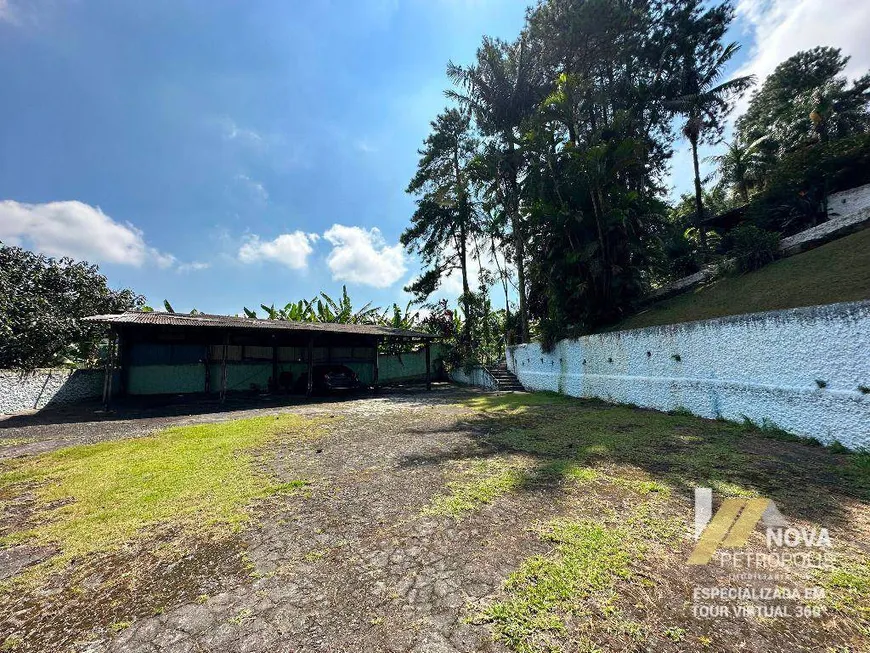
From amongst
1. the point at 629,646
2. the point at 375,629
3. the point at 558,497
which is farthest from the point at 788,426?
the point at 375,629

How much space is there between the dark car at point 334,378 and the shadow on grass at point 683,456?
27.7 feet

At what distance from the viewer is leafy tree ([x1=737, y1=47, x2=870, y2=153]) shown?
17.7 metres

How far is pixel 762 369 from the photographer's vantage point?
22.1ft

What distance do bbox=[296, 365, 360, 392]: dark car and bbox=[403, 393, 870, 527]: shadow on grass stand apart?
8.43 meters

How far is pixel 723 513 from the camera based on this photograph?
11.4ft

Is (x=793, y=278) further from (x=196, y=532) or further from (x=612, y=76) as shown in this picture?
(x=612, y=76)

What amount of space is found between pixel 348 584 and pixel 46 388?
52.0 ft

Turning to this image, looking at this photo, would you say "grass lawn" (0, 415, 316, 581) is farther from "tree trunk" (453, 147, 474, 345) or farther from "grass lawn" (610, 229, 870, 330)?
"tree trunk" (453, 147, 474, 345)

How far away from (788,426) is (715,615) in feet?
20.7

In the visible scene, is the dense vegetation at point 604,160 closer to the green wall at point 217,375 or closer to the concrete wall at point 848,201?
the concrete wall at point 848,201

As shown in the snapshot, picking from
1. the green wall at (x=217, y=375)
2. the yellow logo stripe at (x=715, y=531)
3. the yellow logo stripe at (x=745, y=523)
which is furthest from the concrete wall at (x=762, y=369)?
the green wall at (x=217, y=375)

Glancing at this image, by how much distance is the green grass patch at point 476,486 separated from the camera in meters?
3.74

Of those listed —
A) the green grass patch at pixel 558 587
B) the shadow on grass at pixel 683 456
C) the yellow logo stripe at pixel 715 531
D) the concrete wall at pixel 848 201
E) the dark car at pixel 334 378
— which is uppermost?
the concrete wall at pixel 848 201

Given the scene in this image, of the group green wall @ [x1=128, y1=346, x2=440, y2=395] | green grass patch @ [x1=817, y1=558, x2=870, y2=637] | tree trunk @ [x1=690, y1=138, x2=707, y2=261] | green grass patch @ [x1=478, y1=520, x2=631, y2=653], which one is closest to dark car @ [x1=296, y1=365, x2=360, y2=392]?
green wall @ [x1=128, y1=346, x2=440, y2=395]
